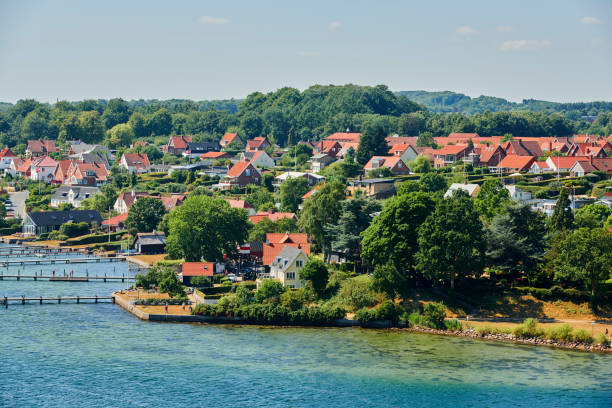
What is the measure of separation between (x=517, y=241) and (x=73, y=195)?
224 ft

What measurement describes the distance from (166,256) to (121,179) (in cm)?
3859

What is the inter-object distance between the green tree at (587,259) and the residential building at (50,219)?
59.0m

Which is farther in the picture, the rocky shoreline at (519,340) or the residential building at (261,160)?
the residential building at (261,160)

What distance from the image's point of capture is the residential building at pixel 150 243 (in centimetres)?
8550

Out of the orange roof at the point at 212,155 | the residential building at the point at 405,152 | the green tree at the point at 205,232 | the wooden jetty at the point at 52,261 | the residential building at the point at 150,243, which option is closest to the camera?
the green tree at the point at 205,232

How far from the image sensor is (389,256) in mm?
61219

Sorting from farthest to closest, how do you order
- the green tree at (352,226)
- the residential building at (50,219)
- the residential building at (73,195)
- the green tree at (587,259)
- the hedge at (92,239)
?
1. the residential building at (73,195)
2. the residential building at (50,219)
3. the hedge at (92,239)
4. the green tree at (352,226)
5. the green tree at (587,259)

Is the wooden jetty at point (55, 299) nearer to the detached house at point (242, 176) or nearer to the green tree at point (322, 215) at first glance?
the green tree at point (322, 215)

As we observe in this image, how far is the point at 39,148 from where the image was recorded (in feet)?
482

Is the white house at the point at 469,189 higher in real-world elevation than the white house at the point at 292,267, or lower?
higher

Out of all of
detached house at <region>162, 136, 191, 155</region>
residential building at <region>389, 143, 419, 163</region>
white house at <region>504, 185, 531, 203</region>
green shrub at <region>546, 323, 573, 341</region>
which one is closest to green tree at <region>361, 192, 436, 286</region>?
green shrub at <region>546, 323, 573, 341</region>

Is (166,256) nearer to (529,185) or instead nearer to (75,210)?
(75,210)

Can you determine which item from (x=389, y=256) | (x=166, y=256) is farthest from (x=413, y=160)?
(x=389, y=256)

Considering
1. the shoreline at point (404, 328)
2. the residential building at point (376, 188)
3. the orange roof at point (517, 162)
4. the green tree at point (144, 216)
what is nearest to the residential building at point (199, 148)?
the green tree at point (144, 216)
